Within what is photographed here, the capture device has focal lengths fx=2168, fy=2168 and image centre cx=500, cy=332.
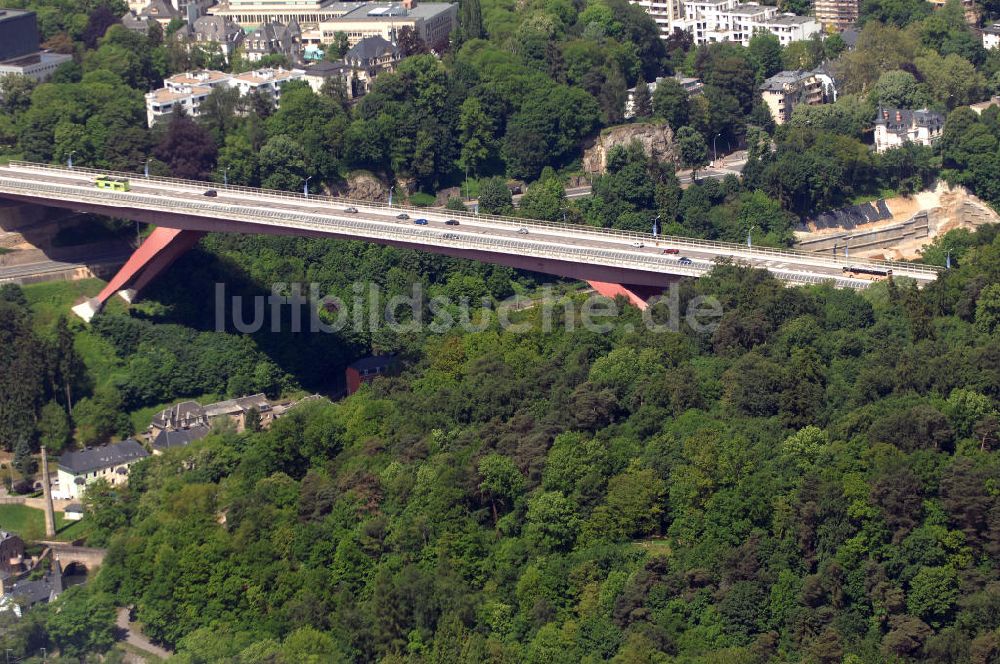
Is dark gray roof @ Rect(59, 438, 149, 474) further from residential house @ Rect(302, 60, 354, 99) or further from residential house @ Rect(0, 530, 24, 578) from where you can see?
residential house @ Rect(302, 60, 354, 99)

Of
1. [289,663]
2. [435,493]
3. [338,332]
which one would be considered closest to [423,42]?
[338,332]

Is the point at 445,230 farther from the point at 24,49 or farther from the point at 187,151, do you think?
the point at 24,49

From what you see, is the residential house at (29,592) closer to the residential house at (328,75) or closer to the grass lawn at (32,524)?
the grass lawn at (32,524)

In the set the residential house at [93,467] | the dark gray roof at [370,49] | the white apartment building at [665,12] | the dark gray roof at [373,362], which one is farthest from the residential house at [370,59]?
the residential house at [93,467]

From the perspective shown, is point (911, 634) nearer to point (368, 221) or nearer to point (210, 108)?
point (368, 221)

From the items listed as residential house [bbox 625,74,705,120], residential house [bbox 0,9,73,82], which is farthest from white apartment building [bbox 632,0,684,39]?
residential house [bbox 0,9,73,82]

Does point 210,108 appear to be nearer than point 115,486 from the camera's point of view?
No
